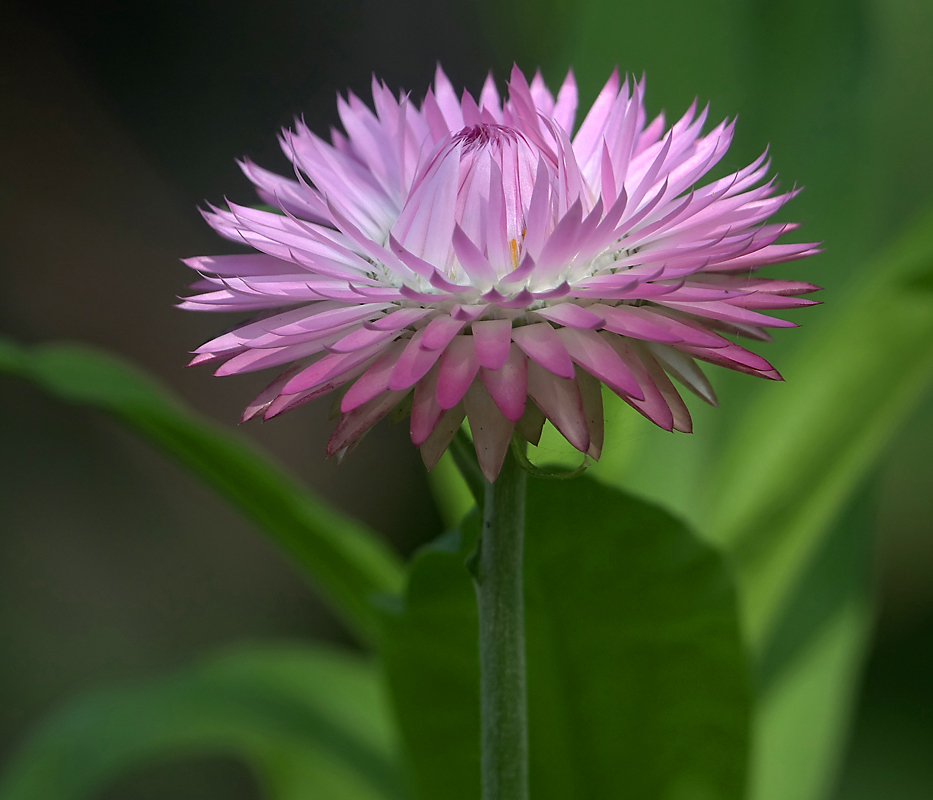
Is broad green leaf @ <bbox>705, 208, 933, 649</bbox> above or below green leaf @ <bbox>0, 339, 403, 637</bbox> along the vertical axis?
below

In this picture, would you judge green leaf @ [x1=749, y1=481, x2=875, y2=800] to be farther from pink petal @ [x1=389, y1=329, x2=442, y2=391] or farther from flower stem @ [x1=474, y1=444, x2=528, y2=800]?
pink petal @ [x1=389, y1=329, x2=442, y2=391]

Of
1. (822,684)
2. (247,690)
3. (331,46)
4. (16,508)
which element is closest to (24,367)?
(247,690)

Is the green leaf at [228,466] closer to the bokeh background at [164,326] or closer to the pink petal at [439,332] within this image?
the pink petal at [439,332]

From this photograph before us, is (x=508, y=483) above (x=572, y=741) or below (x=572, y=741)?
above

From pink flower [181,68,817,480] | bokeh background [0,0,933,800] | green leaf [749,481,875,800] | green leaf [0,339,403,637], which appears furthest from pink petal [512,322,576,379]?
bokeh background [0,0,933,800]

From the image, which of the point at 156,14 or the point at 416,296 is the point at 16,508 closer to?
the point at 156,14

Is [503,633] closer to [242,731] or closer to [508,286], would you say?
[508,286]
